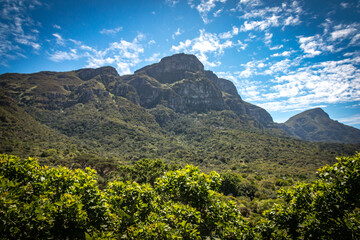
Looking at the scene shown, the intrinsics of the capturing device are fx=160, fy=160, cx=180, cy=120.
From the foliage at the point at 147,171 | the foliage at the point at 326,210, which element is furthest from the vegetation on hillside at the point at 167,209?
the foliage at the point at 147,171

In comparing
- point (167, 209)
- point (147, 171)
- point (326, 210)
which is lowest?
point (147, 171)

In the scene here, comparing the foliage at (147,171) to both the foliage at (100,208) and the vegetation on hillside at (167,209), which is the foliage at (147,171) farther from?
the vegetation on hillside at (167,209)

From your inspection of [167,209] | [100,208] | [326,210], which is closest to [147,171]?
[167,209]

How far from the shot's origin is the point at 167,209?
6.45 m

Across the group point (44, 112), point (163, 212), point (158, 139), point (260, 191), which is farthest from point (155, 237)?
point (44, 112)

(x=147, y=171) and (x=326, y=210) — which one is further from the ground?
(x=326, y=210)

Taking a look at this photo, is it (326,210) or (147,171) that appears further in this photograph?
(147,171)

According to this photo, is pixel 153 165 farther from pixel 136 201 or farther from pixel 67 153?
pixel 67 153

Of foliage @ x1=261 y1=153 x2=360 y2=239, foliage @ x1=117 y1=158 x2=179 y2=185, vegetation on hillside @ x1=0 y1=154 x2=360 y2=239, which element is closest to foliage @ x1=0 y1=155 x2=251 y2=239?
vegetation on hillside @ x1=0 y1=154 x2=360 y2=239

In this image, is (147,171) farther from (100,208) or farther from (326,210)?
(326,210)

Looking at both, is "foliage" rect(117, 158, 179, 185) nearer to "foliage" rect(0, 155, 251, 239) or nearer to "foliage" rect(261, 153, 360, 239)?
"foliage" rect(0, 155, 251, 239)

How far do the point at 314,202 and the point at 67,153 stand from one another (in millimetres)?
109444

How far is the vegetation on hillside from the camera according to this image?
4887 millimetres

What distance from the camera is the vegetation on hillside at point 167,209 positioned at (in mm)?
4887
